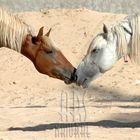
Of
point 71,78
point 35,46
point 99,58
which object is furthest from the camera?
point 99,58

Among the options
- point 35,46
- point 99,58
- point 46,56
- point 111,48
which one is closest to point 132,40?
point 111,48

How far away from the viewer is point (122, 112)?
388 inches

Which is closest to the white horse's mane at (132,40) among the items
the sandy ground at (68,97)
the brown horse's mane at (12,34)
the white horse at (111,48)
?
the white horse at (111,48)

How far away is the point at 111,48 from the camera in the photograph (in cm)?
807

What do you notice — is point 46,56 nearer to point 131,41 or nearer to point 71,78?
point 71,78

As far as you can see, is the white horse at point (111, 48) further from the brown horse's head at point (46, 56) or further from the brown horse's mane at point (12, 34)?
the brown horse's mane at point (12, 34)

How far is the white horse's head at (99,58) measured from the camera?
8070 mm

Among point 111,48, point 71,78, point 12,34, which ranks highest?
point 12,34

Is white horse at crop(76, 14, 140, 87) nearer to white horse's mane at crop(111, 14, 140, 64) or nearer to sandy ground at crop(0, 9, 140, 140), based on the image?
white horse's mane at crop(111, 14, 140, 64)

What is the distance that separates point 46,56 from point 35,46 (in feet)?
0.63

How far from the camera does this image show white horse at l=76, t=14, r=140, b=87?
7969 millimetres

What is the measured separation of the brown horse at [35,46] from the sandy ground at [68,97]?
0.84 m

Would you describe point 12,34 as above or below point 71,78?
above

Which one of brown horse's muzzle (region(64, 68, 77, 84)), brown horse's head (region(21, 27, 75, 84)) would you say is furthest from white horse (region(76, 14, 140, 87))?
brown horse's head (region(21, 27, 75, 84))
